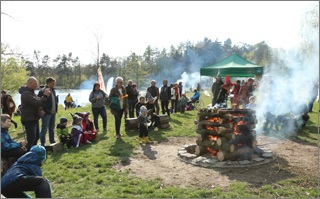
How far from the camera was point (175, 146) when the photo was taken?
8.71 meters

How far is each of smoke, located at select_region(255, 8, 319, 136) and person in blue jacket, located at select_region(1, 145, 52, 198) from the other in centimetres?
652

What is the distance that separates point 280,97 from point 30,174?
9.66m

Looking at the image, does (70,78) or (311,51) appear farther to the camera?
(70,78)

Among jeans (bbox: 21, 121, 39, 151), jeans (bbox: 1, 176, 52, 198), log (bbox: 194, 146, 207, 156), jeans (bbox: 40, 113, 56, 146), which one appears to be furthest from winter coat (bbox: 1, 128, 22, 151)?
log (bbox: 194, 146, 207, 156)

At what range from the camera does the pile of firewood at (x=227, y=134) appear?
6.88m

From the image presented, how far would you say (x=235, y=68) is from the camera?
13633mm

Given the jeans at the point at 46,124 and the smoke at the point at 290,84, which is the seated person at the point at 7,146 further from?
the smoke at the point at 290,84

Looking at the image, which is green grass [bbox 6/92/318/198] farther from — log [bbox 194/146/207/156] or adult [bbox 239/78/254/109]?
adult [bbox 239/78/254/109]

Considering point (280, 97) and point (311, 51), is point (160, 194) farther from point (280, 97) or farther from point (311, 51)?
point (280, 97)

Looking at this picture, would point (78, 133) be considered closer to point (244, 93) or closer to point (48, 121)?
point (48, 121)

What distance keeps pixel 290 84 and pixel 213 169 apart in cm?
525

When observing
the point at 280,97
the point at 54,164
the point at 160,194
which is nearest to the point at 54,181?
the point at 54,164

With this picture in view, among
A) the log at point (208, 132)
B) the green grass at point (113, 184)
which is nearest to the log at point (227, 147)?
the log at point (208, 132)

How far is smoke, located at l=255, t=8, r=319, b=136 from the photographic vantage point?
26.3ft
